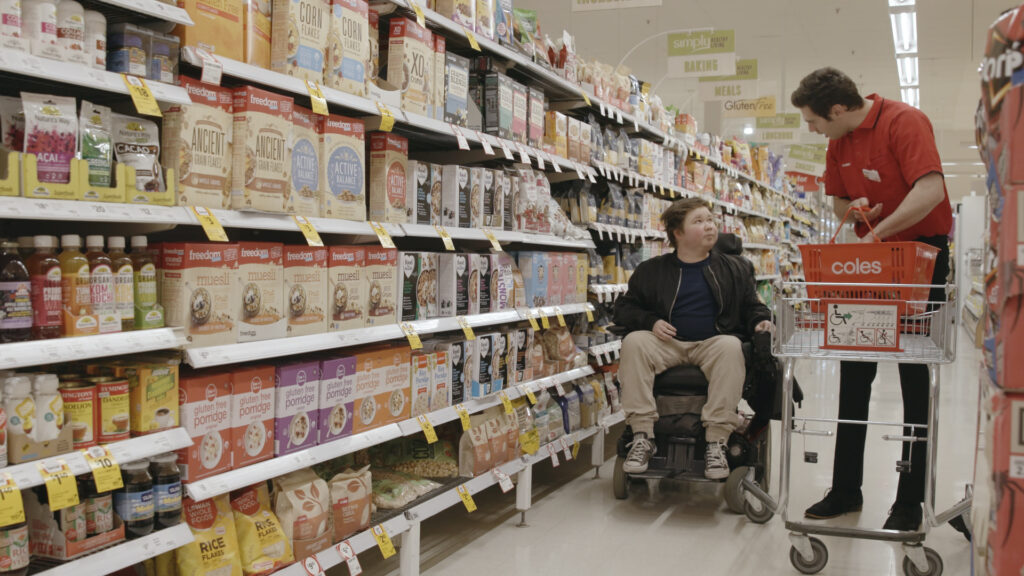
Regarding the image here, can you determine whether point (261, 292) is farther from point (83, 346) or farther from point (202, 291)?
point (83, 346)

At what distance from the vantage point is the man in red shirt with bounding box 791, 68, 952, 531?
10.1 feet

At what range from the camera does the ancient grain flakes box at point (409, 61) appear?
115 inches

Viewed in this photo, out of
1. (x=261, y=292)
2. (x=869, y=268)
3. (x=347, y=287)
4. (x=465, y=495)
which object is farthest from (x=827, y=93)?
(x=261, y=292)

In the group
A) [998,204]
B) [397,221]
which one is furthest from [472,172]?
[998,204]

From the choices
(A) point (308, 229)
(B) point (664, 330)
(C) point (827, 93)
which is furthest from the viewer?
(B) point (664, 330)

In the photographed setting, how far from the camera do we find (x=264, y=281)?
232 cm

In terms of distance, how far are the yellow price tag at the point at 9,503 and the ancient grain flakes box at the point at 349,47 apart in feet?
4.86

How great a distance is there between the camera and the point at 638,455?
357 centimetres

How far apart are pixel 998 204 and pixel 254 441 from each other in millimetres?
1922

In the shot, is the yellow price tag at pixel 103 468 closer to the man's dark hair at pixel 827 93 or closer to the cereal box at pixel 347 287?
the cereal box at pixel 347 287

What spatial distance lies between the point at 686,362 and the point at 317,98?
220 cm

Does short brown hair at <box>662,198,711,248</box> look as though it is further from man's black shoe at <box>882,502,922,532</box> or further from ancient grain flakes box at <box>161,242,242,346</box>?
ancient grain flakes box at <box>161,242,242,346</box>

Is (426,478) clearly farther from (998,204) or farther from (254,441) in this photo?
(998,204)

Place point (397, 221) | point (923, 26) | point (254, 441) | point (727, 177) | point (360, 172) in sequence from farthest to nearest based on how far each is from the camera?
point (923, 26) → point (727, 177) → point (397, 221) → point (360, 172) → point (254, 441)
